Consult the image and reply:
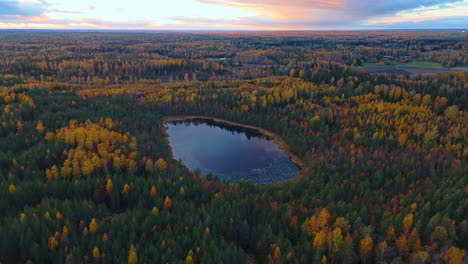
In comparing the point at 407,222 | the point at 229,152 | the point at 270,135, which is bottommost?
the point at 229,152

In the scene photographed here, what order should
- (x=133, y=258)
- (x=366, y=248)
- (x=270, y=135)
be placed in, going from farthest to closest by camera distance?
(x=270, y=135) < (x=366, y=248) < (x=133, y=258)

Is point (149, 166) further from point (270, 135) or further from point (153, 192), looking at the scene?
point (270, 135)

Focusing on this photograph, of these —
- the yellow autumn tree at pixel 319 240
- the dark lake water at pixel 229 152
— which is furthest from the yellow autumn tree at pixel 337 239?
the dark lake water at pixel 229 152

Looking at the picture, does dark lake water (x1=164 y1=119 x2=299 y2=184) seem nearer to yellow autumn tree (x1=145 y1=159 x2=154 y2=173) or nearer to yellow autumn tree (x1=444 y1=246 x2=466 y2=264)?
yellow autumn tree (x1=145 y1=159 x2=154 y2=173)

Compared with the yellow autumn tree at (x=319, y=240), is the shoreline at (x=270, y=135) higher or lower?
lower

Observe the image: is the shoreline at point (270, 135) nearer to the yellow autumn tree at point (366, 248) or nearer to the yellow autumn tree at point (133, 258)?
the yellow autumn tree at point (366, 248)

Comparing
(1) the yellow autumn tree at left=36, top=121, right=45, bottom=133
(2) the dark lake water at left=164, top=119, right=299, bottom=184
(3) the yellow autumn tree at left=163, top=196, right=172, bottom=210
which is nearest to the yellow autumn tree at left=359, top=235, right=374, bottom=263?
(3) the yellow autumn tree at left=163, top=196, right=172, bottom=210

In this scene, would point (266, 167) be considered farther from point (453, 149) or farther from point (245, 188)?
point (453, 149)

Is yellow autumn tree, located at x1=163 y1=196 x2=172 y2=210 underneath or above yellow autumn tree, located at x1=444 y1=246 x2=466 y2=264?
underneath

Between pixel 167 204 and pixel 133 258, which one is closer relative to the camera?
pixel 133 258

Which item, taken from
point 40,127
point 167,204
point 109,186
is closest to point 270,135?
point 167,204
